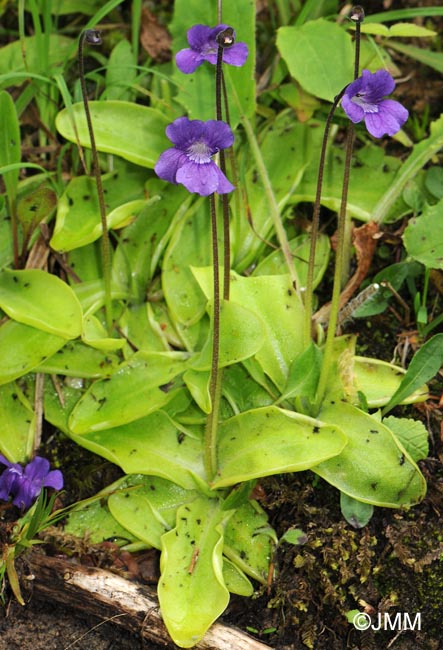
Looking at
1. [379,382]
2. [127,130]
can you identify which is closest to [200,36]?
[127,130]

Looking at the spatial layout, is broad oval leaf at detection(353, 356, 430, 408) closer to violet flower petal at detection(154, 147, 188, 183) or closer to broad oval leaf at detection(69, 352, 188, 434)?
broad oval leaf at detection(69, 352, 188, 434)

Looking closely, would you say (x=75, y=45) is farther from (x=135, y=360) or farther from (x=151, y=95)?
(x=135, y=360)

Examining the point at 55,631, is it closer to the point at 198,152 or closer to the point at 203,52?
the point at 198,152

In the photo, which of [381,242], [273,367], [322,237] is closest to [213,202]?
[273,367]

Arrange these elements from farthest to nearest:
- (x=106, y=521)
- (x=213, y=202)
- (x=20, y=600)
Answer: (x=106, y=521), (x=20, y=600), (x=213, y=202)

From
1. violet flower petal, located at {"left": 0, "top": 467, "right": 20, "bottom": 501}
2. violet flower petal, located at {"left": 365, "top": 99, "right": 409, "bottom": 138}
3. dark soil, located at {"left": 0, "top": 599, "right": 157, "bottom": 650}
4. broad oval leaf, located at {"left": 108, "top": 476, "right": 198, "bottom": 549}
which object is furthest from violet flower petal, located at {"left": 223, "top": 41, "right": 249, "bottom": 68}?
dark soil, located at {"left": 0, "top": 599, "right": 157, "bottom": 650}

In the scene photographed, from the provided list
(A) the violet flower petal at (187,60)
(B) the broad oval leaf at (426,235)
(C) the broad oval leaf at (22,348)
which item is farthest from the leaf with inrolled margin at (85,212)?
(B) the broad oval leaf at (426,235)
